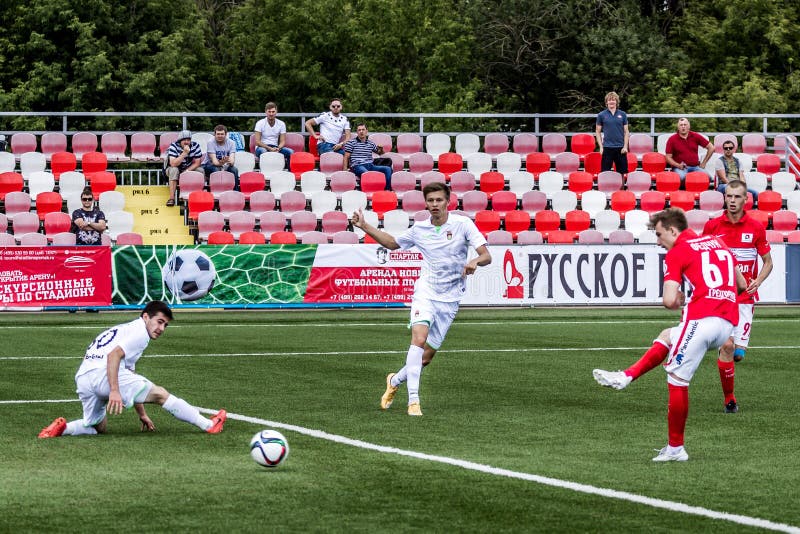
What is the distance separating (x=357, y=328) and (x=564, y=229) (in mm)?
10892

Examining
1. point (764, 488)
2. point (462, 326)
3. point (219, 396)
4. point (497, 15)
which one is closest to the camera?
point (764, 488)

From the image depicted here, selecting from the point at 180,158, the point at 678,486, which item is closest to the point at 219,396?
the point at 678,486

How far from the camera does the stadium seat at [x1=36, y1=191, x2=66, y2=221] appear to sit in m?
29.8

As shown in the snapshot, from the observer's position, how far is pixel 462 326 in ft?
76.3

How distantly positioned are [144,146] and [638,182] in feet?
39.0

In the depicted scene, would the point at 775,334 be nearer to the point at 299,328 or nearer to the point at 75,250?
the point at 299,328

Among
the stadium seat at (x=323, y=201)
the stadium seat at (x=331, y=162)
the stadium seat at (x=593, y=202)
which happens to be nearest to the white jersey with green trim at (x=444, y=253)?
the stadium seat at (x=323, y=201)

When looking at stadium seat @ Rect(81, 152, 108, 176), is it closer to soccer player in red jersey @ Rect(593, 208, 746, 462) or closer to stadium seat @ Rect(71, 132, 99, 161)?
stadium seat @ Rect(71, 132, 99, 161)

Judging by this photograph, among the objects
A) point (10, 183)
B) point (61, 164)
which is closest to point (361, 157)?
point (61, 164)

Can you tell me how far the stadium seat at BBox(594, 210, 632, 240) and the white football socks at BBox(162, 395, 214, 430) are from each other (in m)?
21.7

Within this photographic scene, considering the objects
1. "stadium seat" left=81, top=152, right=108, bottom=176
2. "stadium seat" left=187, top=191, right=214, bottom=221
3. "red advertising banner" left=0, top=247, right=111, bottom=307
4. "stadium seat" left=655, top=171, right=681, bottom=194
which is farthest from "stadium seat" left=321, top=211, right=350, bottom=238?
"stadium seat" left=655, top=171, right=681, bottom=194

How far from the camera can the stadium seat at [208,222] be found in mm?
29500

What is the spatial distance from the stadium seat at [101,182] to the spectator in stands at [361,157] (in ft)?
17.6

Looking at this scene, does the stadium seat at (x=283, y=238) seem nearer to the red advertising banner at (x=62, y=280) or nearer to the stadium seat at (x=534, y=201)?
the red advertising banner at (x=62, y=280)
